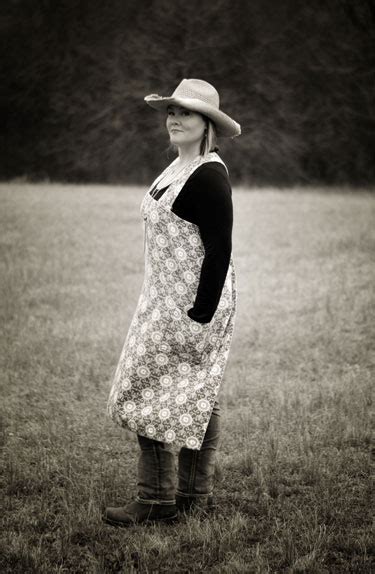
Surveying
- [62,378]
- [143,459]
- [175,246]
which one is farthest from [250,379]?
[175,246]

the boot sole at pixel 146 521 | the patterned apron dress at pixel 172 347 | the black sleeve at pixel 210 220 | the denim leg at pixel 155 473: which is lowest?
the boot sole at pixel 146 521

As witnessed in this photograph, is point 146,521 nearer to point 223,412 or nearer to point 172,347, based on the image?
point 172,347

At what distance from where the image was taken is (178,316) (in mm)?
2812

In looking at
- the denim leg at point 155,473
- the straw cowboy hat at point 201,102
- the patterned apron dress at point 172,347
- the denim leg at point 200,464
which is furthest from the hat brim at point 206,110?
the denim leg at point 155,473

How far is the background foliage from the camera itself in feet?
41.6

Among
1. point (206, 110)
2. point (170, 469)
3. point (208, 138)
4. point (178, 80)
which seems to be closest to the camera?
point (206, 110)

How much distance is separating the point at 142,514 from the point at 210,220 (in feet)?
4.68

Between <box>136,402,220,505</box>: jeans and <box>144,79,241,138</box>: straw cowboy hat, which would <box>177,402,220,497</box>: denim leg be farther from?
<box>144,79,241,138</box>: straw cowboy hat

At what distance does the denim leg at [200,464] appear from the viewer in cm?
300

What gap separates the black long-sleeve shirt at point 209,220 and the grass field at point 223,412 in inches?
43.1

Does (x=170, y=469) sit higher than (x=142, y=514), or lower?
higher

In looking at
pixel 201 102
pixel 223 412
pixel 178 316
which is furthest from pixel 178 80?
pixel 178 316

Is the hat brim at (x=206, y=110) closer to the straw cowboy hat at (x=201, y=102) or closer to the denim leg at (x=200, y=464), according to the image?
the straw cowboy hat at (x=201, y=102)

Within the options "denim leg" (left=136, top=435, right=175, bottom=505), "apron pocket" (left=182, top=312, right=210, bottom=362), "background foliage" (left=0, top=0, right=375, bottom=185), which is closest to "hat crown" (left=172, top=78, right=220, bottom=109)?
"apron pocket" (left=182, top=312, right=210, bottom=362)
